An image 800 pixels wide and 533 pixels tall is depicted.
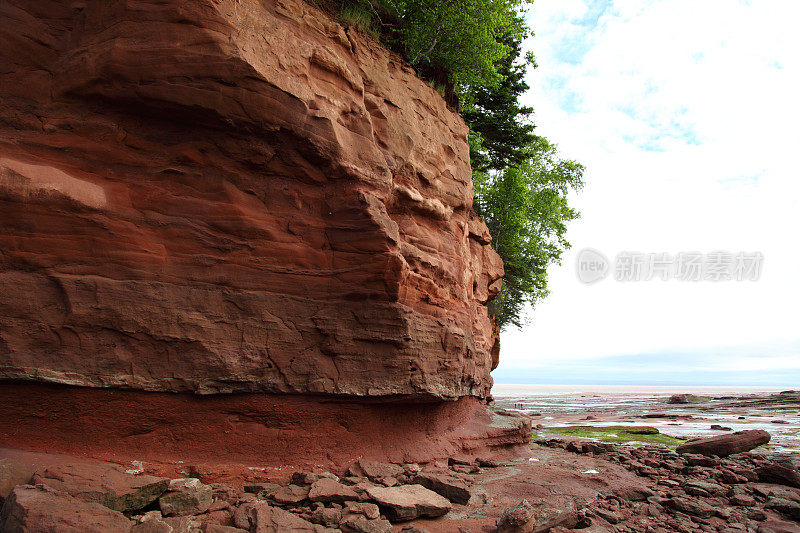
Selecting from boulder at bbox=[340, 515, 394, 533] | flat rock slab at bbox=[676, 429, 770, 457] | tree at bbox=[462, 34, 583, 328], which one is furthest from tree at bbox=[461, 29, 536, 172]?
boulder at bbox=[340, 515, 394, 533]

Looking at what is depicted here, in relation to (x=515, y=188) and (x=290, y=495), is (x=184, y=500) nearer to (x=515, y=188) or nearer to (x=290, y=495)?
(x=290, y=495)

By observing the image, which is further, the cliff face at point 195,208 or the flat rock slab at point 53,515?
the cliff face at point 195,208

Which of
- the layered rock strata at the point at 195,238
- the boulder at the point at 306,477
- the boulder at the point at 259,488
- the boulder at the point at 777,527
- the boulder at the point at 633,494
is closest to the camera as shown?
the layered rock strata at the point at 195,238

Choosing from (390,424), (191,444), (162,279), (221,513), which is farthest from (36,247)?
(390,424)

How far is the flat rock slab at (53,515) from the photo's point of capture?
12.8ft

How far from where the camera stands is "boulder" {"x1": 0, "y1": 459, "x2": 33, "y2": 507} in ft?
15.3

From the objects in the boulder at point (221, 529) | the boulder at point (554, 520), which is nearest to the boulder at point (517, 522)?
the boulder at point (554, 520)

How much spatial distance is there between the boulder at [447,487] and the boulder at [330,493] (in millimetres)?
1447

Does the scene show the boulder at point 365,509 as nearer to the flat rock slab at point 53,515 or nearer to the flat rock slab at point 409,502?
the flat rock slab at point 409,502

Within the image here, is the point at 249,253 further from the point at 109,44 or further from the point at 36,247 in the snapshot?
the point at 109,44

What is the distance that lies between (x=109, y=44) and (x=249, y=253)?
3.33m

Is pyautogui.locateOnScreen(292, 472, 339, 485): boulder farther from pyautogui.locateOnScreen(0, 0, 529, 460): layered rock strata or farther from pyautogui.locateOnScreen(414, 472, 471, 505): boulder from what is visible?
pyautogui.locateOnScreen(414, 472, 471, 505): boulder

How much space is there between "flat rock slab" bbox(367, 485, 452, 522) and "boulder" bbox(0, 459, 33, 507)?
12.1 feet

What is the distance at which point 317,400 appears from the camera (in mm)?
7375
